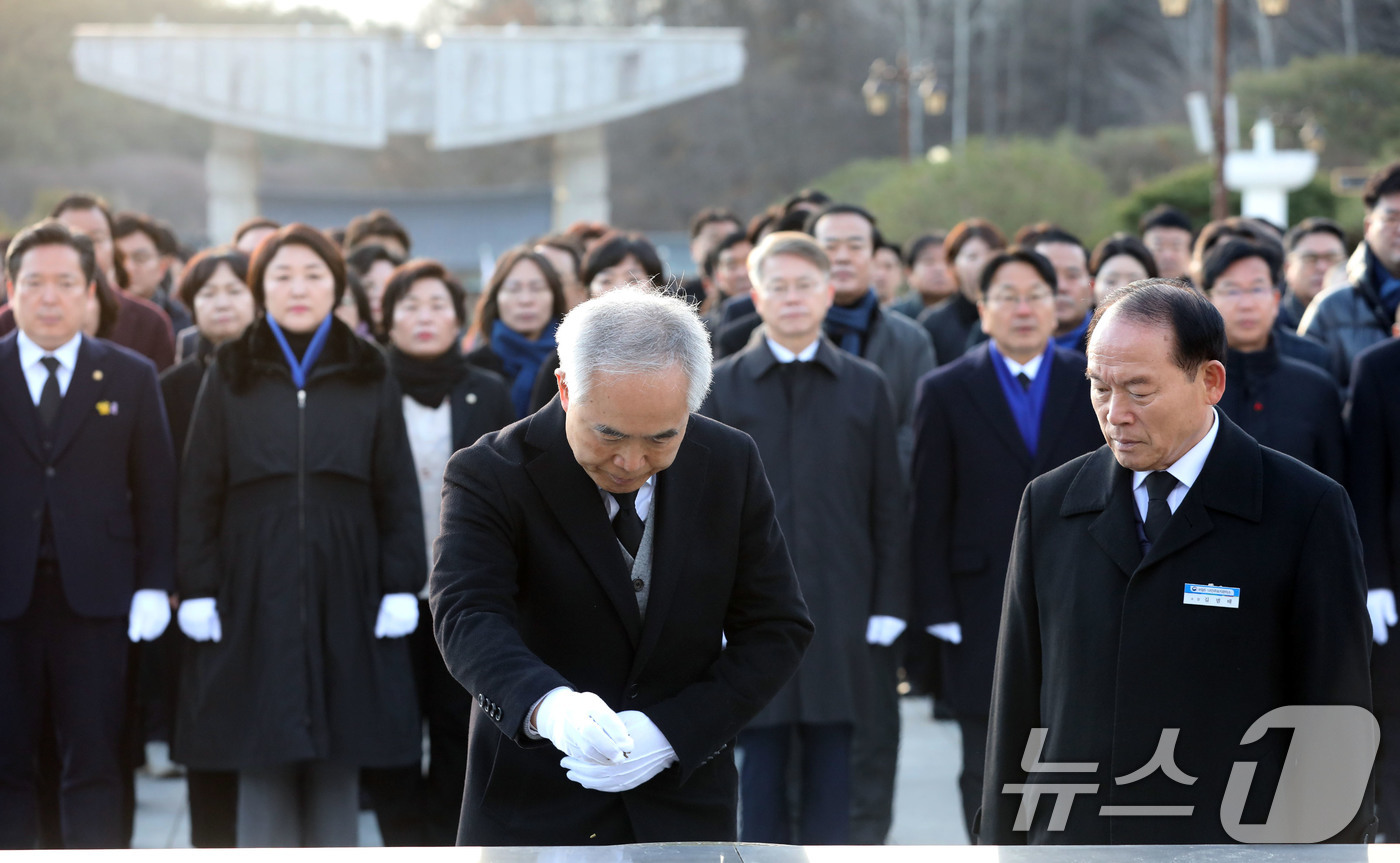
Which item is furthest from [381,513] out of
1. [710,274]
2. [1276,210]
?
[1276,210]

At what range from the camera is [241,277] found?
606 centimetres

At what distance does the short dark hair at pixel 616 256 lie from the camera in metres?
6.56

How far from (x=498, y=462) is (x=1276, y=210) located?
Result: 66.1 feet

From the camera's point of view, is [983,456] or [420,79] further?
[420,79]

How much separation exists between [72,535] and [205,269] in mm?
1600

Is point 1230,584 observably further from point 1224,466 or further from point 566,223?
point 566,223

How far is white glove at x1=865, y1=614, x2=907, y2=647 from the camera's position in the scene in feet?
17.2

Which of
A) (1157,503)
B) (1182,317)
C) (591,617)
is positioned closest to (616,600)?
(591,617)

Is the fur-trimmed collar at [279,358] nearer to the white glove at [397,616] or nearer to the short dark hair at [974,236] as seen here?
the white glove at [397,616]

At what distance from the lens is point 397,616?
4.85 m

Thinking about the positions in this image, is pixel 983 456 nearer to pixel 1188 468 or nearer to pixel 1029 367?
pixel 1029 367

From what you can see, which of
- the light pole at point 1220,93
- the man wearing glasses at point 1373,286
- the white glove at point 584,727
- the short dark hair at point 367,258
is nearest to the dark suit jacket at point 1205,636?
the white glove at point 584,727

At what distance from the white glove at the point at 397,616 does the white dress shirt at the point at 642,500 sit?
2.16 meters

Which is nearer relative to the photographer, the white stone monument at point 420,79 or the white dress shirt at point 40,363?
the white dress shirt at point 40,363
